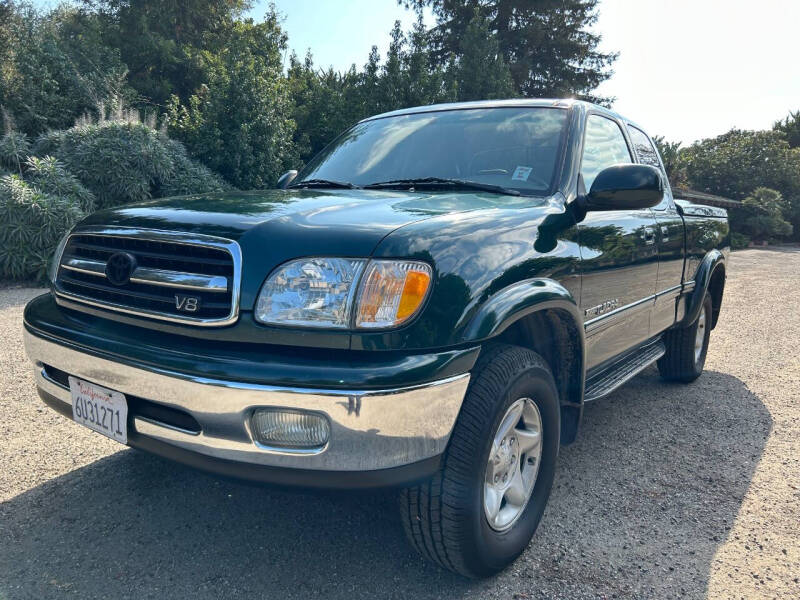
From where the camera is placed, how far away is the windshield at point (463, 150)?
9.41 ft

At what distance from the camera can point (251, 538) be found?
2.41 metres

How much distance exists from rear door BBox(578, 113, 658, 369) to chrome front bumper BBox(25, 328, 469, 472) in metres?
1.16

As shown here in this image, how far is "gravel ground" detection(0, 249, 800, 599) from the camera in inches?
85.0

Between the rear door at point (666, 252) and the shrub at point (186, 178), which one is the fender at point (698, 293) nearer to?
the rear door at point (666, 252)

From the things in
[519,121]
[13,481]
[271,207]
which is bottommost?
[13,481]

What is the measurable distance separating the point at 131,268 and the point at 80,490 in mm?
1302

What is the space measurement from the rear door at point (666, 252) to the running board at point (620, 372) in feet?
0.49

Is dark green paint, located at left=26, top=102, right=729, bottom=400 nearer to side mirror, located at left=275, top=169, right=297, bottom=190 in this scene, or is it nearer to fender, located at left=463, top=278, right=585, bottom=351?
fender, located at left=463, top=278, right=585, bottom=351

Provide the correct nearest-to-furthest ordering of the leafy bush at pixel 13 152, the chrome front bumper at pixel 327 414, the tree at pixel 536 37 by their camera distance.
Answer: the chrome front bumper at pixel 327 414
the leafy bush at pixel 13 152
the tree at pixel 536 37

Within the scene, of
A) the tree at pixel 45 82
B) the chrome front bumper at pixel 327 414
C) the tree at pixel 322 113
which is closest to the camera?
the chrome front bumper at pixel 327 414

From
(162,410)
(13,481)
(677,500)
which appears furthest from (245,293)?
(677,500)

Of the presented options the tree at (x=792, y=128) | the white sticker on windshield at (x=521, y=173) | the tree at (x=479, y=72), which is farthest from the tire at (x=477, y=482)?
the tree at (x=792, y=128)

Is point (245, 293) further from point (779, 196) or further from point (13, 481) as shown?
point (779, 196)

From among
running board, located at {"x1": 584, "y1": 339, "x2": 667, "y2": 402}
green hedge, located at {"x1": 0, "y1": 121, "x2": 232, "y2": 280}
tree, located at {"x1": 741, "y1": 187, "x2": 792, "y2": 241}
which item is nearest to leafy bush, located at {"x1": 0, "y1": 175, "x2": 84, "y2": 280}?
green hedge, located at {"x1": 0, "y1": 121, "x2": 232, "y2": 280}
